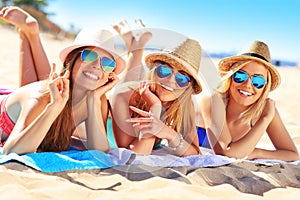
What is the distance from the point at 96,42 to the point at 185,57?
0.50 meters

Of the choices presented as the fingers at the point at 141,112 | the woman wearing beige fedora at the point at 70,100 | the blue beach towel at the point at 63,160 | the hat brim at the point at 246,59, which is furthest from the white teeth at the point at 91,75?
the hat brim at the point at 246,59

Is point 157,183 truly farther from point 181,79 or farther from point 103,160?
point 181,79

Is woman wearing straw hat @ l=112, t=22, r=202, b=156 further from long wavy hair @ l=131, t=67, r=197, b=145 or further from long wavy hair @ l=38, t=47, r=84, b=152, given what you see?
long wavy hair @ l=38, t=47, r=84, b=152

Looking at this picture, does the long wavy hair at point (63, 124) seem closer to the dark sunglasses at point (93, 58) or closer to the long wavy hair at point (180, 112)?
the dark sunglasses at point (93, 58)

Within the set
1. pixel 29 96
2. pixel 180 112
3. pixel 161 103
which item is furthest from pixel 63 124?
pixel 180 112

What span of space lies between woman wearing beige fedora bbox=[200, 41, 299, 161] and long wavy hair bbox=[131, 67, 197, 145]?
0.18m

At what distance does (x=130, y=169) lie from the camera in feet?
7.57

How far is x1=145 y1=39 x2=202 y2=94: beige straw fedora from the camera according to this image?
244 centimetres

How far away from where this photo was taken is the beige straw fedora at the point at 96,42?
2.34 m

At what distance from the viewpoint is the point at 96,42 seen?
2.34 m

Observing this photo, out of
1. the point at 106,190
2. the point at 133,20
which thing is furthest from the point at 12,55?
the point at 106,190

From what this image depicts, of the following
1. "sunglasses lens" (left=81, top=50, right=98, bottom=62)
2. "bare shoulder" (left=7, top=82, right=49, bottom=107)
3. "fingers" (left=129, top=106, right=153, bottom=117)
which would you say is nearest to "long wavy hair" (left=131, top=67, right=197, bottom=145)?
"fingers" (left=129, top=106, right=153, bottom=117)

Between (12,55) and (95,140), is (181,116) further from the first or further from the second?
(12,55)

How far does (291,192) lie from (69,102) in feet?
4.17
